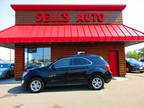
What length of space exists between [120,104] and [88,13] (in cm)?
1222

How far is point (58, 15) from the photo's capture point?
19312 millimetres

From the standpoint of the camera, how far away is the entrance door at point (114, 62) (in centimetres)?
1878

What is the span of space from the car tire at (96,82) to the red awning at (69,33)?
4.86 m

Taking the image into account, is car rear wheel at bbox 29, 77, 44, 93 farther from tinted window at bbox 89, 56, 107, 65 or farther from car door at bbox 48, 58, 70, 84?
tinted window at bbox 89, 56, 107, 65

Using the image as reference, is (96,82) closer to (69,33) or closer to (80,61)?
(80,61)

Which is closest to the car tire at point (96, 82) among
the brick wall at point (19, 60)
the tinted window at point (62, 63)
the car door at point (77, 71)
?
the car door at point (77, 71)

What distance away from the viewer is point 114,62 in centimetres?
1888

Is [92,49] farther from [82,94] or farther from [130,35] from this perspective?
[82,94]

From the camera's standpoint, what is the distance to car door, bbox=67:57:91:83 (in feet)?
39.5

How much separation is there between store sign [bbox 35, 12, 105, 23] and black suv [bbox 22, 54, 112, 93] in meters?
7.43

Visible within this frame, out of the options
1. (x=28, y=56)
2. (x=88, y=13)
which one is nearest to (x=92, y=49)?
(x=88, y=13)

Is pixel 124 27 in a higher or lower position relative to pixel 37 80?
higher

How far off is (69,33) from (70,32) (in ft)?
0.82

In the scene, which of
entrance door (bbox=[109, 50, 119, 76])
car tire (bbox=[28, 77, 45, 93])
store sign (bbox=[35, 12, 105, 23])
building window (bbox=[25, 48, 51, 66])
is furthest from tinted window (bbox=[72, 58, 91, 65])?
store sign (bbox=[35, 12, 105, 23])
